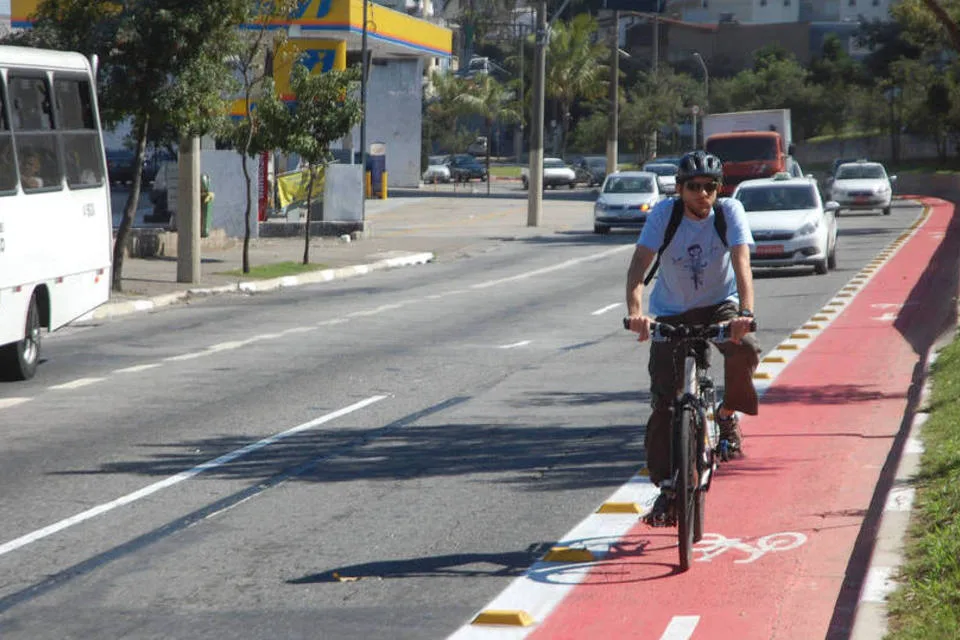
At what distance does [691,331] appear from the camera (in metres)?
7.49

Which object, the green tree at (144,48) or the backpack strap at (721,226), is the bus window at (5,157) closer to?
the backpack strap at (721,226)

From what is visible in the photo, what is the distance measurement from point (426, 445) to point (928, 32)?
39754 millimetres

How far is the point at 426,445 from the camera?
11.2 meters

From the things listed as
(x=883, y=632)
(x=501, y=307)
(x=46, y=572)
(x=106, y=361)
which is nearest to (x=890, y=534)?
(x=883, y=632)

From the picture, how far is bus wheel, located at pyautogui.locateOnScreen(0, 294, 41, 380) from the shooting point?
569 inches

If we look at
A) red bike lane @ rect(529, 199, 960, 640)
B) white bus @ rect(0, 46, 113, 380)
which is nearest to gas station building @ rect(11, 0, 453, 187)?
white bus @ rect(0, 46, 113, 380)

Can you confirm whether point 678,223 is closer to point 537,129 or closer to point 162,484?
point 162,484

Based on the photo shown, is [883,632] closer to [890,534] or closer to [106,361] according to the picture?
[890,534]

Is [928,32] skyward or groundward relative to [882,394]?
skyward

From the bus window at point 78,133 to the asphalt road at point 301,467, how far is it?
6.13 ft

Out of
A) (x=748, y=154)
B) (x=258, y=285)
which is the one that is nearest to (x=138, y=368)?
(x=258, y=285)

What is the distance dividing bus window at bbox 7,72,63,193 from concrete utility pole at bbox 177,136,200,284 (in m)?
10.8

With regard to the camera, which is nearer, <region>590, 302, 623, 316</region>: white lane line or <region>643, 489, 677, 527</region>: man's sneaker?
<region>643, 489, 677, 527</region>: man's sneaker

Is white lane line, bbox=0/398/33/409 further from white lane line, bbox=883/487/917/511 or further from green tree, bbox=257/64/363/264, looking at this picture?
green tree, bbox=257/64/363/264
